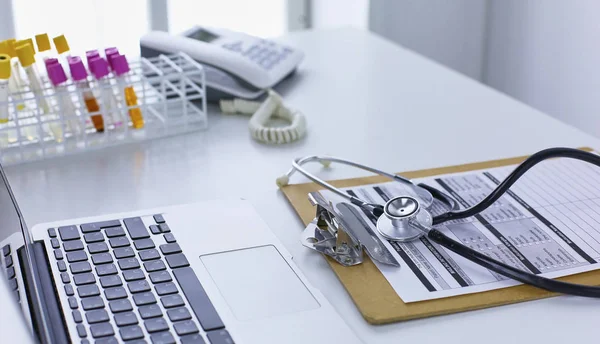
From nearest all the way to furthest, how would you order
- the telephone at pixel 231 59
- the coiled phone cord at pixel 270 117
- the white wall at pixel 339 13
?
1. the coiled phone cord at pixel 270 117
2. the telephone at pixel 231 59
3. the white wall at pixel 339 13

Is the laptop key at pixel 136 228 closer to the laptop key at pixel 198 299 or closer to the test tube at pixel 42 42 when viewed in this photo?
the laptop key at pixel 198 299

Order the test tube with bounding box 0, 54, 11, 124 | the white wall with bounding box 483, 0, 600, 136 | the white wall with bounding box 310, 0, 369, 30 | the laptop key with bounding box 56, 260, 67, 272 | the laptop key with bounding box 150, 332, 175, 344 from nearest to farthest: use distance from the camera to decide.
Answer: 1. the laptop key with bounding box 150, 332, 175, 344
2. the laptop key with bounding box 56, 260, 67, 272
3. the test tube with bounding box 0, 54, 11, 124
4. the white wall with bounding box 483, 0, 600, 136
5. the white wall with bounding box 310, 0, 369, 30

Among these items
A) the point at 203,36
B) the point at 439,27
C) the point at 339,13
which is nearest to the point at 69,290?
the point at 203,36

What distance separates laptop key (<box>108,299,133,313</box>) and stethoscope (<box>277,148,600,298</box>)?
10.4 inches

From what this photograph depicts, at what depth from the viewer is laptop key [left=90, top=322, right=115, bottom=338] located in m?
0.60

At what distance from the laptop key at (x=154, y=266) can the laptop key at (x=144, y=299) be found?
0.04 m

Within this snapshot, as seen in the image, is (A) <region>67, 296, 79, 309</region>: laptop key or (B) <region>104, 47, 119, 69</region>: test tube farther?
(B) <region>104, 47, 119, 69</region>: test tube

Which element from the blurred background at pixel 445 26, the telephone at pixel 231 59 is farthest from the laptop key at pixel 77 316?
the blurred background at pixel 445 26

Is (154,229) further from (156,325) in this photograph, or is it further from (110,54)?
(110,54)

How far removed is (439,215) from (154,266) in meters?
0.29

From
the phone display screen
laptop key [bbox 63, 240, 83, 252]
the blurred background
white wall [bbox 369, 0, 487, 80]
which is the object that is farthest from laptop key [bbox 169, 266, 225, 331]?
white wall [bbox 369, 0, 487, 80]

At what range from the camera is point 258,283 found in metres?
0.69

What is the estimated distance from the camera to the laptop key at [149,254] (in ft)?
2.34

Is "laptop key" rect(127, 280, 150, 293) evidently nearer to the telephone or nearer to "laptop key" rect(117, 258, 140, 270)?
"laptop key" rect(117, 258, 140, 270)
